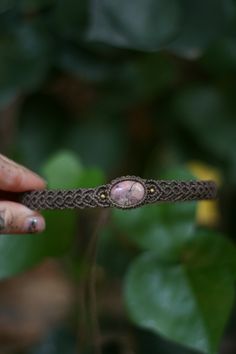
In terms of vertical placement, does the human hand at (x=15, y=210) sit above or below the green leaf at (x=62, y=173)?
below

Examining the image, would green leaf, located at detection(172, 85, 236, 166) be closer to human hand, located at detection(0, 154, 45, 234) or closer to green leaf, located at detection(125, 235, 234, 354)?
green leaf, located at detection(125, 235, 234, 354)

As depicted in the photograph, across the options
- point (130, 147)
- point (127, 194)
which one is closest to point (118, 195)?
point (127, 194)

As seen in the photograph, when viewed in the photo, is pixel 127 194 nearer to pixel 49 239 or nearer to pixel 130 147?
pixel 49 239

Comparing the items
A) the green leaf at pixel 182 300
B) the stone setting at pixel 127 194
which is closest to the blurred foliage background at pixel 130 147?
the green leaf at pixel 182 300

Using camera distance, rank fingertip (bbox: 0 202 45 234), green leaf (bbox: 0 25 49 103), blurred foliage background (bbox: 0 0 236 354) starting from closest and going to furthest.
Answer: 1. fingertip (bbox: 0 202 45 234)
2. blurred foliage background (bbox: 0 0 236 354)
3. green leaf (bbox: 0 25 49 103)

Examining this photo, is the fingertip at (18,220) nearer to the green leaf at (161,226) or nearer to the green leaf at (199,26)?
the green leaf at (161,226)

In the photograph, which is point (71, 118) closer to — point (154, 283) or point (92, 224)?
point (92, 224)

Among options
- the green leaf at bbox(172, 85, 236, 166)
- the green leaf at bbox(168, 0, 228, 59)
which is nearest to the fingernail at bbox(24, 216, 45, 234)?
the green leaf at bbox(168, 0, 228, 59)

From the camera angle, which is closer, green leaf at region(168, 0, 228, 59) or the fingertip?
the fingertip
